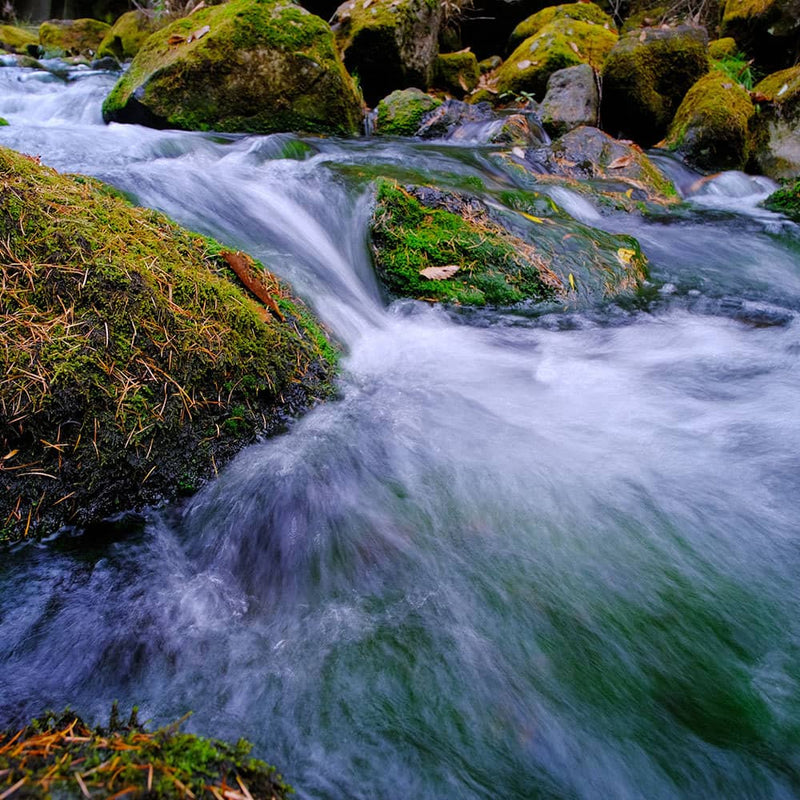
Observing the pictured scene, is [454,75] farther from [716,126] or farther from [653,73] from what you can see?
[716,126]

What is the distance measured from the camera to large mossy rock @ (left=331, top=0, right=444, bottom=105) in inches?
417

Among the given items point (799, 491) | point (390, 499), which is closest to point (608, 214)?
point (799, 491)

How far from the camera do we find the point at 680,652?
2223 millimetres

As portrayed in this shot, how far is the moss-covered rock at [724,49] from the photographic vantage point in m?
11.7

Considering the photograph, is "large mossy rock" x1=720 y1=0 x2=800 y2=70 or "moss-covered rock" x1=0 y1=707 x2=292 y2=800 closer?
"moss-covered rock" x1=0 y1=707 x2=292 y2=800

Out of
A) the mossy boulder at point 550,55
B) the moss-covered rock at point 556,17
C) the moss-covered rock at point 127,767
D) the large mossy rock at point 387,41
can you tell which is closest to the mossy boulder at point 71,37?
the large mossy rock at point 387,41

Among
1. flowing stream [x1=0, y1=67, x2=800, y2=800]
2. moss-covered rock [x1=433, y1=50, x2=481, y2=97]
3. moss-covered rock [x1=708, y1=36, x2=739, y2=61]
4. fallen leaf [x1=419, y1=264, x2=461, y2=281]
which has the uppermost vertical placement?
moss-covered rock [x1=708, y1=36, x2=739, y2=61]

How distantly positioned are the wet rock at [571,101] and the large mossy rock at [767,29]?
383 centimetres

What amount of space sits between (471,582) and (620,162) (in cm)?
754

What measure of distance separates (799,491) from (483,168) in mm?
5634

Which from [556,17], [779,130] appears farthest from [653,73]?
[556,17]

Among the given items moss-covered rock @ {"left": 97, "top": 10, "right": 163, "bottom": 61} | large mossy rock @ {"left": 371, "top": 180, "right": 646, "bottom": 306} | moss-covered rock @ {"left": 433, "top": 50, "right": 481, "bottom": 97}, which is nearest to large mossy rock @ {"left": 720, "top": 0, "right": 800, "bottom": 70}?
moss-covered rock @ {"left": 433, "top": 50, "right": 481, "bottom": 97}

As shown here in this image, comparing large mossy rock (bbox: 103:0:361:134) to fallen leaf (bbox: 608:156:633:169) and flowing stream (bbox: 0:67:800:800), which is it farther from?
flowing stream (bbox: 0:67:800:800)

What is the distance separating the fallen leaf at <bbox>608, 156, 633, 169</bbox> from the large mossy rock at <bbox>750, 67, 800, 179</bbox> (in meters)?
2.87
